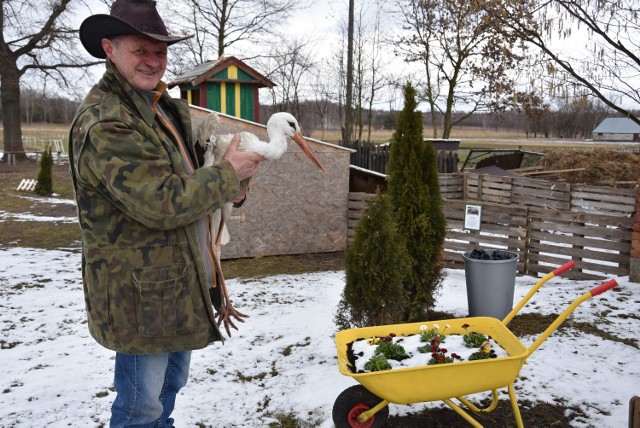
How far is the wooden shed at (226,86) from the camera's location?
870 cm

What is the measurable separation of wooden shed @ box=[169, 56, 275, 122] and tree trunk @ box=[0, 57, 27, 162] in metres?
19.9

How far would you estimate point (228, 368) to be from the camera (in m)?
4.71

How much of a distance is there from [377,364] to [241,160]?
1.63 meters

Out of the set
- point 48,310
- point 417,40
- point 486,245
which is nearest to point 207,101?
point 48,310

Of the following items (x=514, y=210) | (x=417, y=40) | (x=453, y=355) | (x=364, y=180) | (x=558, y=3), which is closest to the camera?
(x=453, y=355)

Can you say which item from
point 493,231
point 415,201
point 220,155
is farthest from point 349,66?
point 220,155

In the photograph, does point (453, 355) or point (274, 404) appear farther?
point (274, 404)

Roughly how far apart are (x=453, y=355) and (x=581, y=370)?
7.07ft

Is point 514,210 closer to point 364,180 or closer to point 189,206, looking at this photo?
point 364,180

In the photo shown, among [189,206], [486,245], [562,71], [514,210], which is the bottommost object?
[486,245]

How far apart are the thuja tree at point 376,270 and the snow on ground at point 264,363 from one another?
1.96 feet

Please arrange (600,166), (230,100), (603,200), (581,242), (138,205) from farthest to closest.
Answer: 1. (600,166)
2. (603,200)
3. (230,100)
4. (581,242)
5. (138,205)

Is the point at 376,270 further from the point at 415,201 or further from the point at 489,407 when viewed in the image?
the point at 489,407

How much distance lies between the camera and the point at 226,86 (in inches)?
353
